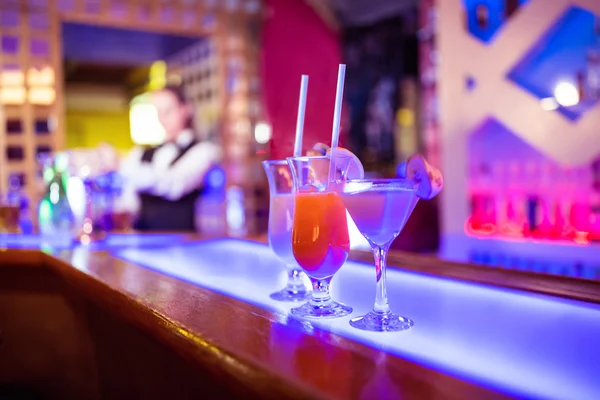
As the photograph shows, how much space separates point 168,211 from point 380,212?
3044 millimetres

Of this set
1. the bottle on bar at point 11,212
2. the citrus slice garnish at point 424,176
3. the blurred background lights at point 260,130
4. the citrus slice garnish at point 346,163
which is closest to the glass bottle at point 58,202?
the bottle on bar at point 11,212

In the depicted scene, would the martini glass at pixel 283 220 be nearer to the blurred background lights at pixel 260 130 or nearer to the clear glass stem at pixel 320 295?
the clear glass stem at pixel 320 295

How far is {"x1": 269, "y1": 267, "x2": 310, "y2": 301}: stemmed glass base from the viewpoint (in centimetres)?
103

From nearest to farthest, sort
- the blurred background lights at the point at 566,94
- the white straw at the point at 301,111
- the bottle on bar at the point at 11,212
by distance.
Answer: the white straw at the point at 301,111, the bottle on bar at the point at 11,212, the blurred background lights at the point at 566,94

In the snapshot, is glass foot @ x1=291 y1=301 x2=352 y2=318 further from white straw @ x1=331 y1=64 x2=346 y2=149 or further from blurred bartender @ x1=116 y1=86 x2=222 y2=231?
blurred bartender @ x1=116 y1=86 x2=222 y2=231

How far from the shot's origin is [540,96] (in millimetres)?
3057

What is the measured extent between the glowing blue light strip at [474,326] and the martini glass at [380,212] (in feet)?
0.19

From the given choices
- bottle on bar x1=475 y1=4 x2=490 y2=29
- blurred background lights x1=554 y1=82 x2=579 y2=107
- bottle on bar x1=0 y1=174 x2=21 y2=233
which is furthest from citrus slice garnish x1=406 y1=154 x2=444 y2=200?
bottle on bar x1=475 y1=4 x2=490 y2=29

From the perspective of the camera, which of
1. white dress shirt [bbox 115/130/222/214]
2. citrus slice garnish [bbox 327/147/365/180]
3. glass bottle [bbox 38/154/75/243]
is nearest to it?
citrus slice garnish [bbox 327/147/365/180]

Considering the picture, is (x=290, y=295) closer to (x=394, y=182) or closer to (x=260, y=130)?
(x=394, y=182)

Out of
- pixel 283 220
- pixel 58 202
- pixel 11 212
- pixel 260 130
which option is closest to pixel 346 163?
pixel 283 220

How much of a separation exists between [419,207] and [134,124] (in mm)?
4953

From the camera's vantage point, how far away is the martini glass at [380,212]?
855mm

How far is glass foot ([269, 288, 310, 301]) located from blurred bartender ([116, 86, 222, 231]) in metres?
2.73
